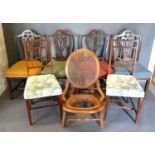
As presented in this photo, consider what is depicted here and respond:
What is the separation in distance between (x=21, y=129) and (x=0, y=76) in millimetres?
1035

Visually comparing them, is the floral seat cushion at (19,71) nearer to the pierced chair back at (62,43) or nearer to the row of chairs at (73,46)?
the row of chairs at (73,46)

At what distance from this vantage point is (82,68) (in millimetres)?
1796

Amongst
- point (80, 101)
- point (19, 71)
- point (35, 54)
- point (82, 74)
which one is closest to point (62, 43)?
point (35, 54)

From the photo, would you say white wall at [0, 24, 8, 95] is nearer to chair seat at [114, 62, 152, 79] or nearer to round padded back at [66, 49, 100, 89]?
round padded back at [66, 49, 100, 89]

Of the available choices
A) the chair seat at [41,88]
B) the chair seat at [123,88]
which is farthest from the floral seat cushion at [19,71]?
the chair seat at [123,88]

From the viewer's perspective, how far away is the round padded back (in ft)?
5.73

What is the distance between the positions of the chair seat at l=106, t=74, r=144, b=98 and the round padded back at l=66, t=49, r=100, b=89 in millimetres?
204

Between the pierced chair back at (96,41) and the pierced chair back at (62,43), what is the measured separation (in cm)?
19

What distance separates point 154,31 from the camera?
8.54 ft

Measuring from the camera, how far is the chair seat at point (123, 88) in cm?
176

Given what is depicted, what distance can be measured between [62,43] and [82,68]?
0.87 metres

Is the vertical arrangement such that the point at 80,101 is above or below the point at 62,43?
below

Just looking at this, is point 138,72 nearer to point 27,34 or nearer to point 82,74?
point 82,74
